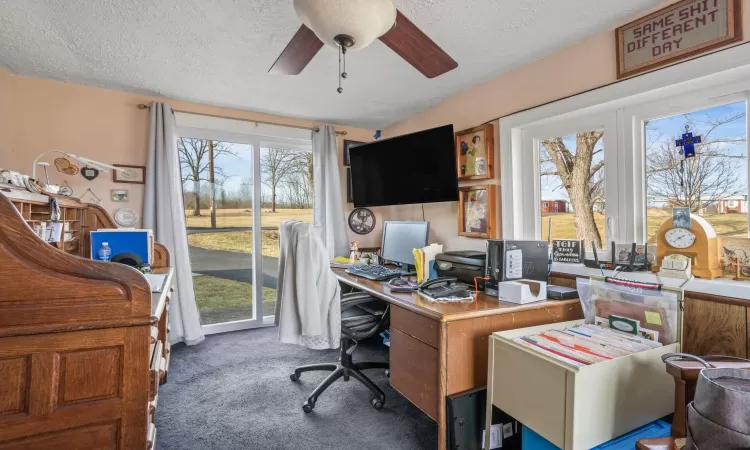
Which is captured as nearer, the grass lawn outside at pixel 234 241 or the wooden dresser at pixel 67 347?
the wooden dresser at pixel 67 347

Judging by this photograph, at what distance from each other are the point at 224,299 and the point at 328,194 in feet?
4.88

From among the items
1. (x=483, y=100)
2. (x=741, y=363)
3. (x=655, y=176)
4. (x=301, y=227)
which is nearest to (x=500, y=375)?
(x=741, y=363)

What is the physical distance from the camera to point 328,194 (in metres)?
3.53

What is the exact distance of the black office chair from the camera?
2064 millimetres

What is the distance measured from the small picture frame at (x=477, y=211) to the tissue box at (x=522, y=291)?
81 cm

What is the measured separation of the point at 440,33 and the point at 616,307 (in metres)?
1.64

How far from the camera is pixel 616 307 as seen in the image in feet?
5.27

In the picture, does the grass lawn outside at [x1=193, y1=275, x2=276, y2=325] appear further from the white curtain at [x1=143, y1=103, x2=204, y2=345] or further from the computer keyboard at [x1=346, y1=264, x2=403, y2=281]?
the computer keyboard at [x1=346, y1=264, x2=403, y2=281]

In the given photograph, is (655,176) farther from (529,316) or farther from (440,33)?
(440,33)

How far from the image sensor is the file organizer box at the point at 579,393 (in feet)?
3.88

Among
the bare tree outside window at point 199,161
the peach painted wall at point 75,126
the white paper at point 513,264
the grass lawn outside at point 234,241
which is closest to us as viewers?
the white paper at point 513,264

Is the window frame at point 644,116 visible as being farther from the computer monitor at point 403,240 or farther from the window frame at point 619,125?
the computer monitor at point 403,240

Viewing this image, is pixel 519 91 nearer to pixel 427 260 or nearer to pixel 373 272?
pixel 427 260

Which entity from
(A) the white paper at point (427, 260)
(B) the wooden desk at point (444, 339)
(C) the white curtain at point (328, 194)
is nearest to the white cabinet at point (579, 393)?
(B) the wooden desk at point (444, 339)
